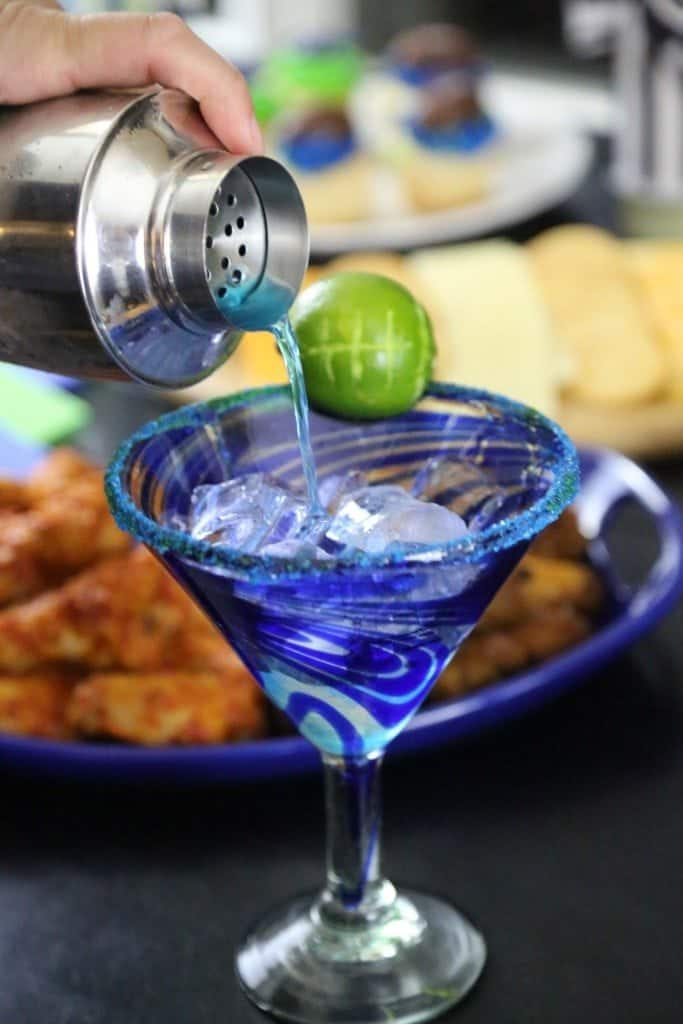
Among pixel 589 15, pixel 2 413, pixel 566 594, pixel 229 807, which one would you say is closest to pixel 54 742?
pixel 229 807

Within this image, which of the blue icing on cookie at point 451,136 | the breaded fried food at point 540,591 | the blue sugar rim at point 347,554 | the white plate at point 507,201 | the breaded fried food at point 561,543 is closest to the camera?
the blue sugar rim at point 347,554

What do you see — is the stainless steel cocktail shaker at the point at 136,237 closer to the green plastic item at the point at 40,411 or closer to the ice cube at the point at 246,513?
the ice cube at the point at 246,513

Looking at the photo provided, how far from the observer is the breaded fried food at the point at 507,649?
1.06 metres

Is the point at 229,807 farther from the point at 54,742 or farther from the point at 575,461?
the point at 575,461

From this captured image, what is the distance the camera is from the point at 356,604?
0.68 m

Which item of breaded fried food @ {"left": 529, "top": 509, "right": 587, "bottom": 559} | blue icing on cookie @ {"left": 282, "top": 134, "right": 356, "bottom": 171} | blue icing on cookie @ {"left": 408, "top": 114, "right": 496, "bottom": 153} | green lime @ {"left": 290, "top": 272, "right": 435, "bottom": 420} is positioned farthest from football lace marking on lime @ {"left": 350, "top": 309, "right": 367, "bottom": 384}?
blue icing on cookie @ {"left": 408, "top": 114, "right": 496, "bottom": 153}

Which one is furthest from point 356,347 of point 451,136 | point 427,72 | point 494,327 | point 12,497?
point 427,72

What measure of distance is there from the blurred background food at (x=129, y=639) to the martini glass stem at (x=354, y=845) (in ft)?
0.54

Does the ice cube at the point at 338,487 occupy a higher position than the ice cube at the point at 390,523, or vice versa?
the ice cube at the point at 390,523

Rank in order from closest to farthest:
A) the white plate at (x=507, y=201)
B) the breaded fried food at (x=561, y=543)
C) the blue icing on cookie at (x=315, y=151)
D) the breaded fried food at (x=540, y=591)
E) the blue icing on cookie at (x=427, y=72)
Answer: the breaded fried food at (x=540, y=591), the breaded fried food at (x=561, y=543), the white plate at (x=507, y=201), the blue icing on cookie at (x=315, y=151), the blue icing on cookie at (x=427, y=72)

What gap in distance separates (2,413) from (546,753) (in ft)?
2.92

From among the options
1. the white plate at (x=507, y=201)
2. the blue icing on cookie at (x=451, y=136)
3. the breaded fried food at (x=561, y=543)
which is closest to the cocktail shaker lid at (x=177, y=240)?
the breaded fried food at (x=561, y=543)

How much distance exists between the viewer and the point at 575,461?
759 millimetres

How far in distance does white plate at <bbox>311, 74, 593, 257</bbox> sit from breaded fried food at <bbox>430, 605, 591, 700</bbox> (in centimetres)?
109
